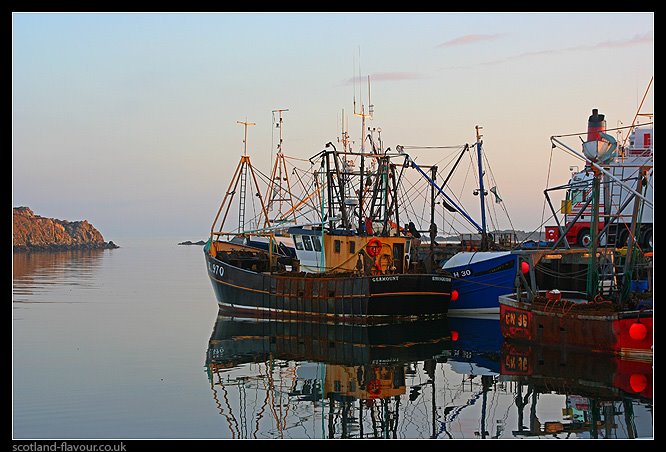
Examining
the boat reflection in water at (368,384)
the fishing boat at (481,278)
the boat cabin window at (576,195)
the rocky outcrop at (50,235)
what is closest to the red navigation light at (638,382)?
the boat reflection in water at (368,384)

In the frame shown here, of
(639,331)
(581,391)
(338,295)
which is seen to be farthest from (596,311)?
(338,295)

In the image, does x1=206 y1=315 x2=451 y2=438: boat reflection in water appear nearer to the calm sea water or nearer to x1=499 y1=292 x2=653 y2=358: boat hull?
the calm sea water

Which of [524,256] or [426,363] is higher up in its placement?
[524,256]

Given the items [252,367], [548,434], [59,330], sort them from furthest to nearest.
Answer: [59,330]
[252,367]
[548,434]

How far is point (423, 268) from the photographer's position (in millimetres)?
32969

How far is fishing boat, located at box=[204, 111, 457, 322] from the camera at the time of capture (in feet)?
95.1

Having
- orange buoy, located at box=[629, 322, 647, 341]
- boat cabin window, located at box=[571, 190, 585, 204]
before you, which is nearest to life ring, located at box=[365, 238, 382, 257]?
A: boat cabin window, located at box=[571, 190, 585, 204]

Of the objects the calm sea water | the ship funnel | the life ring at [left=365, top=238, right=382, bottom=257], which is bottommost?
the calm sea water

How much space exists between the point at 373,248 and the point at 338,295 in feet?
8.92

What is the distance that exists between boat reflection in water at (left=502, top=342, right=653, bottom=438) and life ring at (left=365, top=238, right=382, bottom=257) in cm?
917
